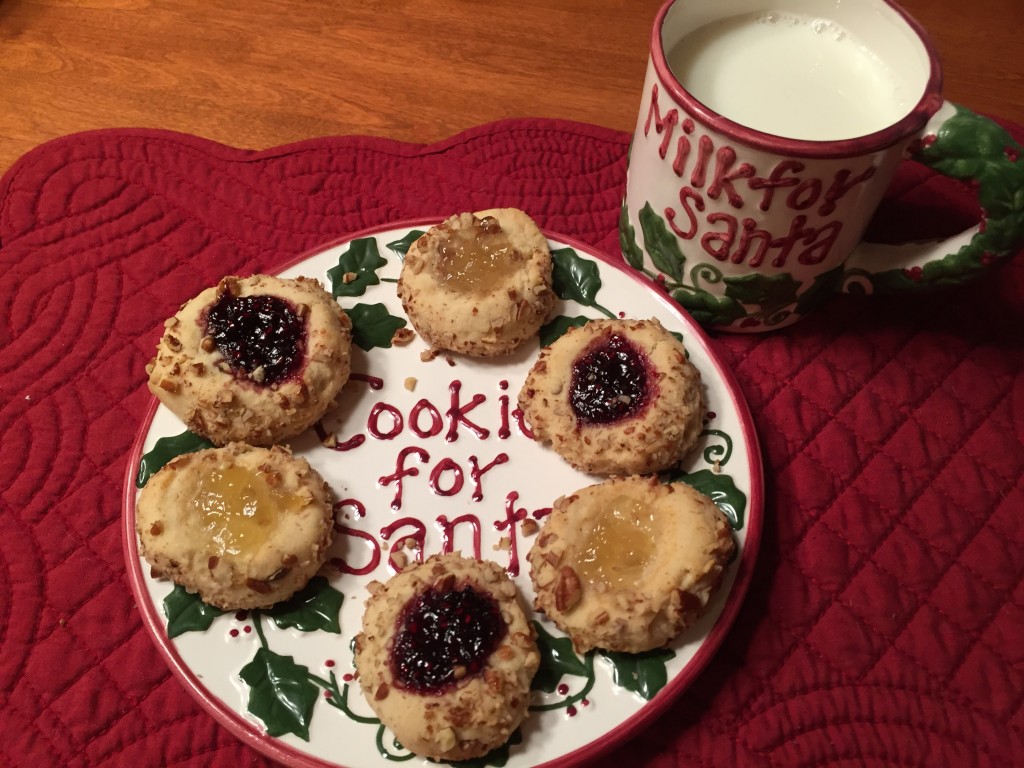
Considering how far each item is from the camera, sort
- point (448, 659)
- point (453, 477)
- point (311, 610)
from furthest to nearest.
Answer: point (453, 477), point (311, 610), point (448, 659)

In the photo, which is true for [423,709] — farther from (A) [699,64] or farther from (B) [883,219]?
(B) [883,219]

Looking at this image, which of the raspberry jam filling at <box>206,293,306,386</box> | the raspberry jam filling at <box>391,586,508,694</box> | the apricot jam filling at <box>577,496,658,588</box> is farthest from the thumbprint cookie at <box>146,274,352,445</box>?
the apricot jam filling at <box>577,496,658,588</box>

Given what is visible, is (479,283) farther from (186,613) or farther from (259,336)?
(186,613)

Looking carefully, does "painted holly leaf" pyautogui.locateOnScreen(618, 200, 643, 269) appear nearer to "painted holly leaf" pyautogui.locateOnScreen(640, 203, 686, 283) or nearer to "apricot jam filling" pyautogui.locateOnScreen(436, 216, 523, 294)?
"painted holly leaf" pyautogui.locateOnScreen(640, 203, 686, 283)

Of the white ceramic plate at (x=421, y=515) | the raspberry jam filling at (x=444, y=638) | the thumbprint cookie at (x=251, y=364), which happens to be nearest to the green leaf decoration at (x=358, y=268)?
the white ceramic plate at (x=421, y=515)

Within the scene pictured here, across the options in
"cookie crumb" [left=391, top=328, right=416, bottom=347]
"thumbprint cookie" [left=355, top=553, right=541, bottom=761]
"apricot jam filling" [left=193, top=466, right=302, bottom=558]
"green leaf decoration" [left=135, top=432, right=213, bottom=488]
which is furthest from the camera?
"cookie crumb" [left=391, top=328, right=416, bottom=347]

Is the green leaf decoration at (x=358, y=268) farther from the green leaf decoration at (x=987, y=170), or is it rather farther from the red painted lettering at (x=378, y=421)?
the green leaf decoration at (x=987, y=170)

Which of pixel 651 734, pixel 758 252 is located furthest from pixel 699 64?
pixel 651 734

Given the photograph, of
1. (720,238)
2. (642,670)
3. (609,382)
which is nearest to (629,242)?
(720,238)
